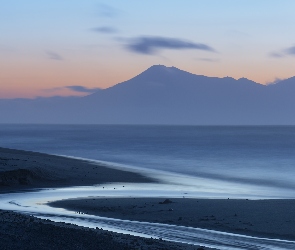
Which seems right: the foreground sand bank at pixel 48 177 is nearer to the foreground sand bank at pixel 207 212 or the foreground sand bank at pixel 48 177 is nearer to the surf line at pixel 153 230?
the surf line at pixel 153 230

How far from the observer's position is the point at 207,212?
2352cm

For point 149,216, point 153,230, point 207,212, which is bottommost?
point 153,230

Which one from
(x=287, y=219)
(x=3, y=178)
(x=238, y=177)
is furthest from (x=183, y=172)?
(x=287, y=219)

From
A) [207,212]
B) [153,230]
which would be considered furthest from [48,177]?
[153,230]

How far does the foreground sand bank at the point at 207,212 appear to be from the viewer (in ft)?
66.5

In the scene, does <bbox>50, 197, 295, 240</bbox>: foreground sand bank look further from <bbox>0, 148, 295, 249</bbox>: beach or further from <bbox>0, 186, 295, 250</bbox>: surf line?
<bbox>0, 186, 295, 250</bbox>: surf line

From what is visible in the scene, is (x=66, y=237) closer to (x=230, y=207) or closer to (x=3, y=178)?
(x=230, y=207)

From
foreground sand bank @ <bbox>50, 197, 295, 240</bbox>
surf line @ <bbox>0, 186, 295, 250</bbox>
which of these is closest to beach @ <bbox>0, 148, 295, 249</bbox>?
foreground sand bank @ <bbox>50, 197, 295, 240</bbox>

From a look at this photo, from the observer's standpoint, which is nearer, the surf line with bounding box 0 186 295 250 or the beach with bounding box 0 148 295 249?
the beach with bounding box 0 148 295 249

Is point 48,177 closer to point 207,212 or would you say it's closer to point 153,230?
point 207,212

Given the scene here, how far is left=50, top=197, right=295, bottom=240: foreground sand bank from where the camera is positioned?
2027 centimetres

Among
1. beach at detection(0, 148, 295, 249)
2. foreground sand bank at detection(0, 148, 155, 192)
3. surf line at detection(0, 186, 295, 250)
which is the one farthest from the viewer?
foreground sand bank at detection(0, 148, 155, 192)

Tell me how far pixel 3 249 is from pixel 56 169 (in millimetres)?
28015

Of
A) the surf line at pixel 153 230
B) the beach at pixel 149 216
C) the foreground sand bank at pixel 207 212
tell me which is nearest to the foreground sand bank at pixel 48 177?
the beach at pixel 149 216
